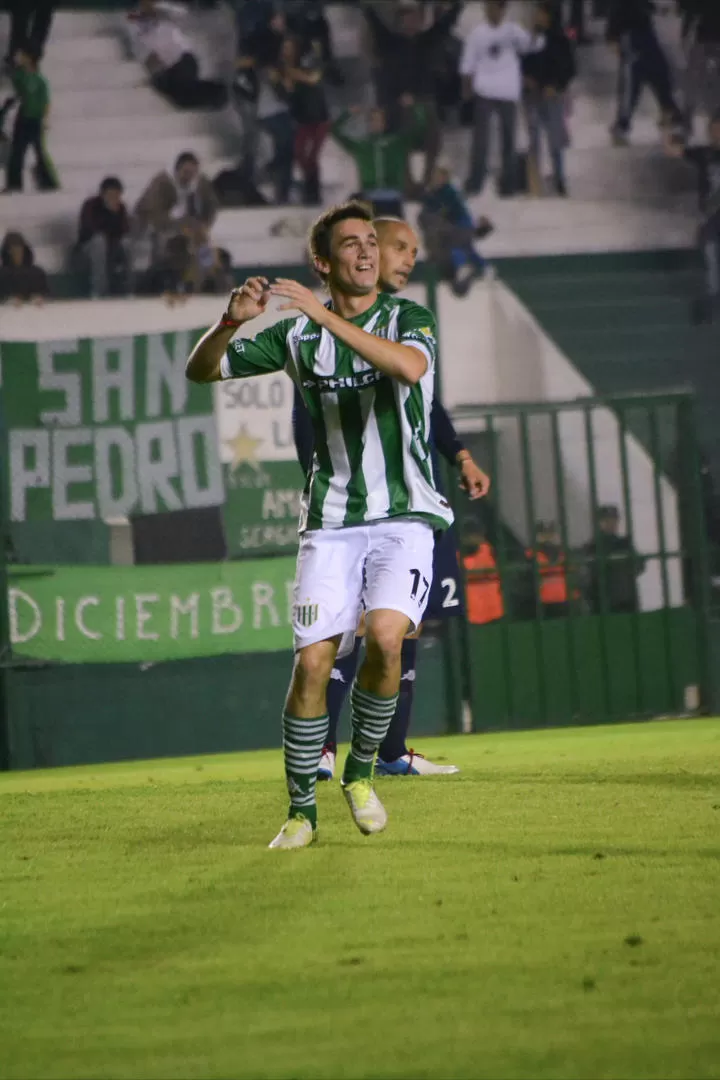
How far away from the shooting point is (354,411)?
17.1 feet

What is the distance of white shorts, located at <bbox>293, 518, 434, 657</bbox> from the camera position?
5.14 metres

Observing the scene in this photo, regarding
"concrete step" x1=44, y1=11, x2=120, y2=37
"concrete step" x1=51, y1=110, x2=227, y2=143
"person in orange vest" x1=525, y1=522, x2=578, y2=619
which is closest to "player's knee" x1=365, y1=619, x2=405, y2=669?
"person in orange vest" x1=525, y1=522, x2=578, y2=619

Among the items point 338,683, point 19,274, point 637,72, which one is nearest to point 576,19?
point 637,72

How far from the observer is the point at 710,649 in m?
11.8

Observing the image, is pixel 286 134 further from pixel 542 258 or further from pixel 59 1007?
pixel 59 1007

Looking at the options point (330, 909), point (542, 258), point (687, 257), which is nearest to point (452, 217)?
point (542, 258)

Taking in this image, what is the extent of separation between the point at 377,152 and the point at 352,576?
10612 millimetres

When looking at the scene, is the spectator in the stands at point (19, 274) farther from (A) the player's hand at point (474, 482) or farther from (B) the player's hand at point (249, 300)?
(B) the player's hand at point (249, 300)

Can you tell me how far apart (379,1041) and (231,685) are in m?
8.01

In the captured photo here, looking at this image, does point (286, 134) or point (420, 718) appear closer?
point (420, 718)

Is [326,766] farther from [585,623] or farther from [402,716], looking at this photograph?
[585,623]

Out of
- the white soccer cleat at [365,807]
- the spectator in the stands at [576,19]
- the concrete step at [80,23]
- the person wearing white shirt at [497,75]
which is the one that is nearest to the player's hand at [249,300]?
the white soccer cleat at [365,807]

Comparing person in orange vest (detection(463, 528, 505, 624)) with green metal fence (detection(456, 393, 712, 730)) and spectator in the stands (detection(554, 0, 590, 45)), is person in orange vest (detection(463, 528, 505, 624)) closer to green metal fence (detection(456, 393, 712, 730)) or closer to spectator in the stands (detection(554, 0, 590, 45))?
green metal fence (detection(456, 393, 712, 730))

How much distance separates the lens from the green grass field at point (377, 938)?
2734 mm
